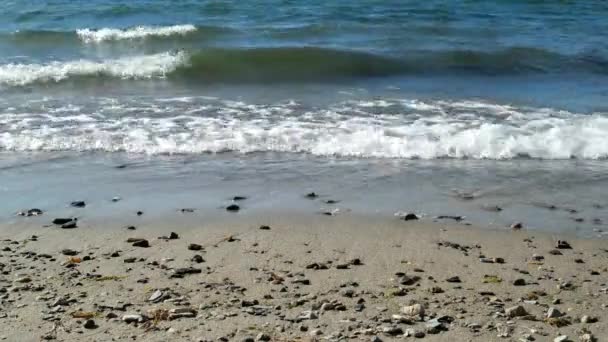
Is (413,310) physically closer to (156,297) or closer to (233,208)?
(156,297)

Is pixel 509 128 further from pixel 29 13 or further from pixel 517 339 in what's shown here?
pixel 29 13

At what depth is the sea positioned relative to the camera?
23.7ft

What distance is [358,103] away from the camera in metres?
11.7

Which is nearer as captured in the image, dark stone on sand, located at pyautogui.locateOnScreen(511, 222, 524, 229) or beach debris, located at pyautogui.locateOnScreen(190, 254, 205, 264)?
beach debris, located at pyautogui.locateOnScreen(190, 254, 205, 264)

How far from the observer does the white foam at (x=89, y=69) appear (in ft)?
45.9

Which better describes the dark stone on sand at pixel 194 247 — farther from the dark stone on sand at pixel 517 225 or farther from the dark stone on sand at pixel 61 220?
the dark stone on sand at pixel 517 225

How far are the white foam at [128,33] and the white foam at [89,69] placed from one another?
2.79 meters

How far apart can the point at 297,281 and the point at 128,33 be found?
49.4ft

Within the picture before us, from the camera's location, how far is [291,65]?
50.8 ft

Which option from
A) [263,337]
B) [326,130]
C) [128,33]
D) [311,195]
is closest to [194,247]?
[311,195]

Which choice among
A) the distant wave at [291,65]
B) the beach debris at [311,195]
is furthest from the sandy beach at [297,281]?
the distant wave at [291,65]

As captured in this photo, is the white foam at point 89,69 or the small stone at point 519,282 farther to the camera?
the white foam at point 89,69

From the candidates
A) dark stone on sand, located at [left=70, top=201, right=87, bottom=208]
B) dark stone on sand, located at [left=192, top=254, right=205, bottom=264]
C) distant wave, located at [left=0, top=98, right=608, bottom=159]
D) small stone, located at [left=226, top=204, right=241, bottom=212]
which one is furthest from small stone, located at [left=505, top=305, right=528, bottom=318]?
distant wave, located at [left=0, top=98, right=608, bottom=159]

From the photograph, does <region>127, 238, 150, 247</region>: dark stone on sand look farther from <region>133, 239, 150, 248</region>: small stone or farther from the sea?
the sea
